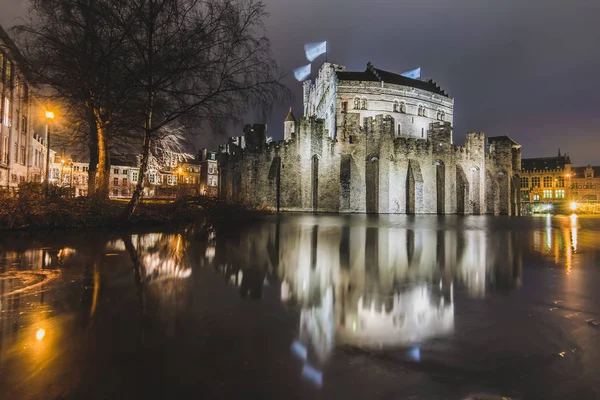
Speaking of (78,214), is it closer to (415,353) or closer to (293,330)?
(293,330)

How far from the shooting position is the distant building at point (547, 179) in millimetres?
83312

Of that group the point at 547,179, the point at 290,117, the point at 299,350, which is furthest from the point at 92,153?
the point at 547,179

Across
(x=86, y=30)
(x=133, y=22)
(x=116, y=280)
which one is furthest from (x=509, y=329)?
(x=86, y=30)

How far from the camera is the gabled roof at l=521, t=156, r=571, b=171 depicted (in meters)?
84.8

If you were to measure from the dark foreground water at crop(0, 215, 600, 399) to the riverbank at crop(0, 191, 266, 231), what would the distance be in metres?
5.38

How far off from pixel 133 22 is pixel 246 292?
11.8m

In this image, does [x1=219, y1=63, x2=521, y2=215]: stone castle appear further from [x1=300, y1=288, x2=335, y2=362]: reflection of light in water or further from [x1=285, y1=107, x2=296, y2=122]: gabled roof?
[x1=300, y1=288, x2=335, y2=362]: reflection of light in water

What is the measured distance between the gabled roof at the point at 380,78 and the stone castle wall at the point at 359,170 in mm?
20296

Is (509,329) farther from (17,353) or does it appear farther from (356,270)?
(17,353)

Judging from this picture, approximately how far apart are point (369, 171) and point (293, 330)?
32306 millimetres

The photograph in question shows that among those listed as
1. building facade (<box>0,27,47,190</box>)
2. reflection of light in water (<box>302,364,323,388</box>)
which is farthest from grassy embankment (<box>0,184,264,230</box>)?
building facade (<box>0,27,47,190</box>)

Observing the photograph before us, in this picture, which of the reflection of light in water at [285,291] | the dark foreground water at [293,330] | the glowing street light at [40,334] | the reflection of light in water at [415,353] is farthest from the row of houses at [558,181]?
the glowing street light at [40,334]

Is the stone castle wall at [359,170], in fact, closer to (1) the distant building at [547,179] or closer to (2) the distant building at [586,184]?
(1) the distant building at [547,179]

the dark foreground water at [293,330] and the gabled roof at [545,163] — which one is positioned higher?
the gabled roof at [545,163]
